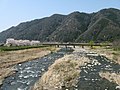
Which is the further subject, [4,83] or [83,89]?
[4,83]

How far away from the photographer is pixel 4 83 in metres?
33.1

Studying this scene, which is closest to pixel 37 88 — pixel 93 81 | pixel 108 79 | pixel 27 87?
pixel 27 87

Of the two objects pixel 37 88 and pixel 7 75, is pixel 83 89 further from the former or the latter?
pixel 7 75

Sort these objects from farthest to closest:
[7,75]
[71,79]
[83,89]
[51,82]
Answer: [7,75]
[71,79]
[51,82]
[83,89]

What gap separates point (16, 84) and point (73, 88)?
815cm

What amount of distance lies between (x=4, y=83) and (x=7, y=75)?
620 cm

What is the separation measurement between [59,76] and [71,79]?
234cm

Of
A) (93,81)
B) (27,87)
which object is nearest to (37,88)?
(27,87)

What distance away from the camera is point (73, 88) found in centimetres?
2827

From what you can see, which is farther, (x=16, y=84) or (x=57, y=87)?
(x=16, y=84)

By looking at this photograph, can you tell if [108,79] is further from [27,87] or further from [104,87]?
[27,87]

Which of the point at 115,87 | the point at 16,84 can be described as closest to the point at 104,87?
the point at 115,87

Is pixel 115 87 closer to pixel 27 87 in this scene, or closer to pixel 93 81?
pixel 93 81

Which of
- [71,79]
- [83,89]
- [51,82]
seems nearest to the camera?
[83,89]
